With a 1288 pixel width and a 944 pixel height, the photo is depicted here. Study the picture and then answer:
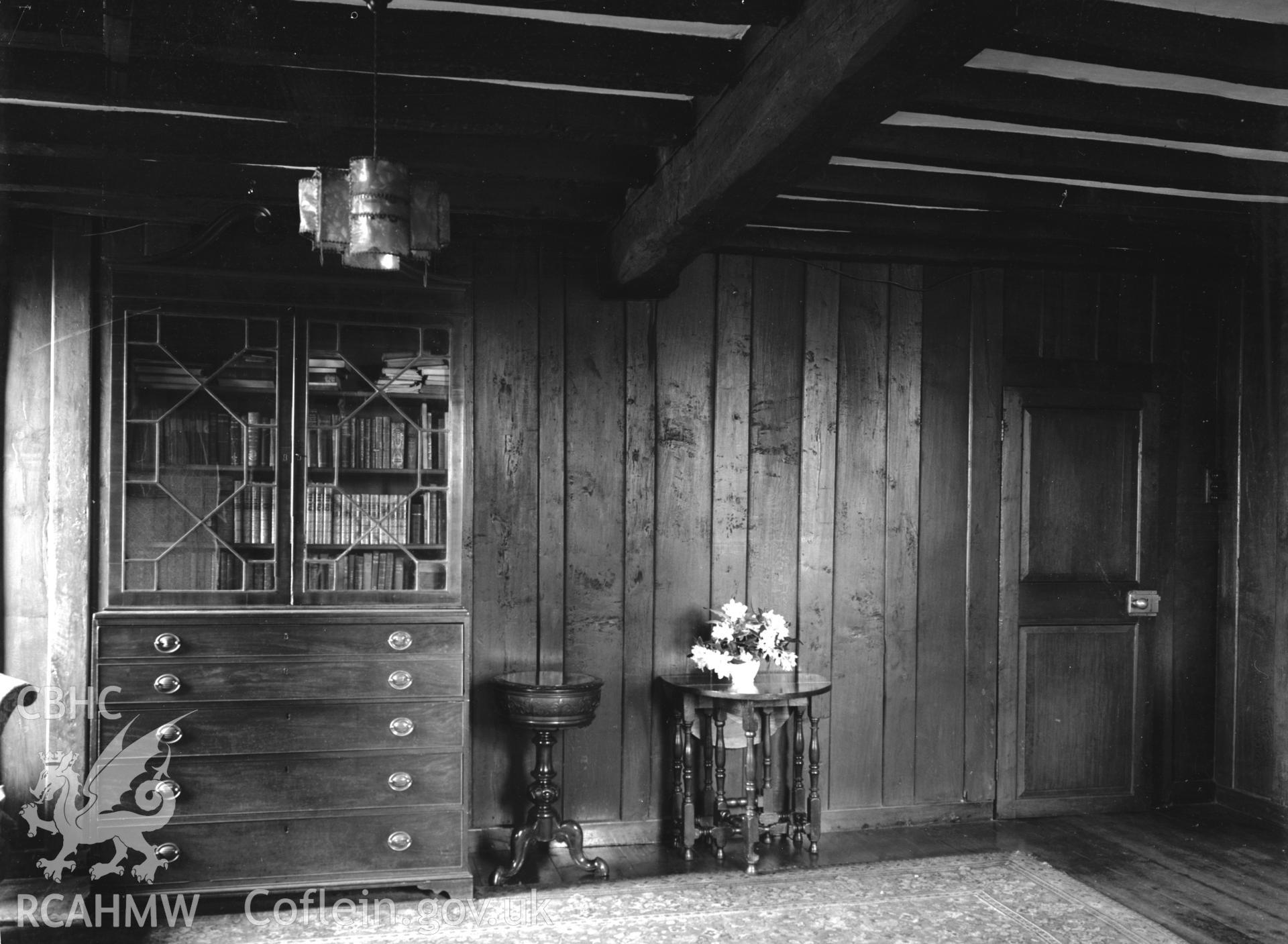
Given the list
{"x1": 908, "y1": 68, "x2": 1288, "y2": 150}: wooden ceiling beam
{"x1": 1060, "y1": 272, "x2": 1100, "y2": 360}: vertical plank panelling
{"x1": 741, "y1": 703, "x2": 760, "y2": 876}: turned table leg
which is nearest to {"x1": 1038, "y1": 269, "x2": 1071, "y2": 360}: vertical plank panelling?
{"x1": 1060, "y1": 272, "x2": 1100, "y2": 360}: vertical plank panelling

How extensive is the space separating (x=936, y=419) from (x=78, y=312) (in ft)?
12.4

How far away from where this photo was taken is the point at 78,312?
166 inches

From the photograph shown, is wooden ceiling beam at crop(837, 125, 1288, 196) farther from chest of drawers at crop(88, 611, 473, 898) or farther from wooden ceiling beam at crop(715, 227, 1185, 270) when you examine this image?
chest of drawers at crop(88, 611, 473, 898)

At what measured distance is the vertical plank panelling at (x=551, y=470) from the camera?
184 inches

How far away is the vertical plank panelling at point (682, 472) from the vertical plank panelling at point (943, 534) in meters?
1.09

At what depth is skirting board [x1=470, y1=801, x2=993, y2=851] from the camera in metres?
4.55

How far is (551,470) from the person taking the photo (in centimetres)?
468

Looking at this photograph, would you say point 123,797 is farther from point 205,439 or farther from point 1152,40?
point 1152,40

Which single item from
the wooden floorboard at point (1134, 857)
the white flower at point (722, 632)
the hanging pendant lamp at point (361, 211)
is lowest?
the wooden floorboard at point (1134, 857)

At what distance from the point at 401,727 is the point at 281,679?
46cm

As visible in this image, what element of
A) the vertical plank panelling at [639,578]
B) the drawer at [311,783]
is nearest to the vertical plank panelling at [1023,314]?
the vertical plank panelling at [639,578]

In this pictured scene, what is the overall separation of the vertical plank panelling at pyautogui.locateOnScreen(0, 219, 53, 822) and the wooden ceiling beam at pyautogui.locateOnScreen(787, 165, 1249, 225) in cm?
299

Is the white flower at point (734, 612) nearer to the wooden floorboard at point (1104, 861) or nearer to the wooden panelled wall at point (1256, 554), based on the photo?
the wooden floorboard at point (1104, 861)

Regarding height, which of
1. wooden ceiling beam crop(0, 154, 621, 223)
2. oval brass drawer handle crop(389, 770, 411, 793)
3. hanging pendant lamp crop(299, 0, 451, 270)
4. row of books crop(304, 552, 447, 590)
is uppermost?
wooden ceiling beam crop(0, 154, 621, 223)
